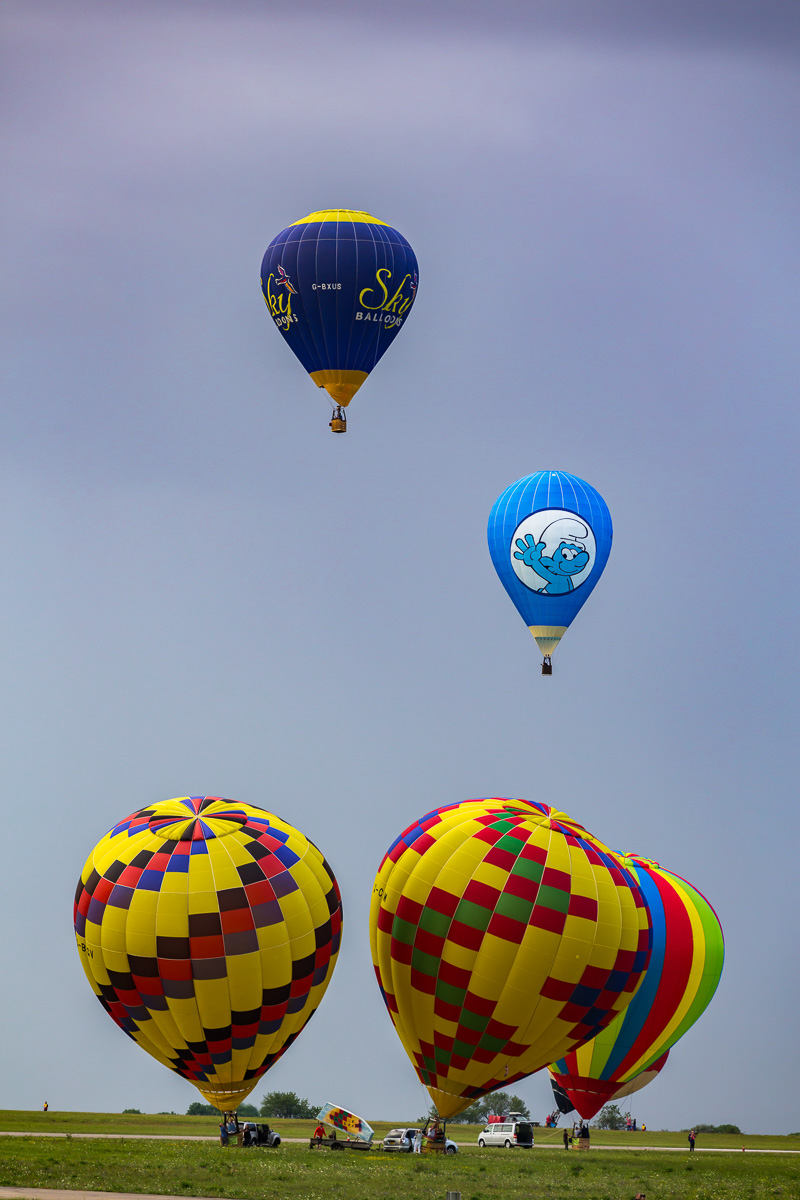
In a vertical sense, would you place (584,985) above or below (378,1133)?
above

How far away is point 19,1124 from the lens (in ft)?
149

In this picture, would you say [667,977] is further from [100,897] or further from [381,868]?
[100,897]

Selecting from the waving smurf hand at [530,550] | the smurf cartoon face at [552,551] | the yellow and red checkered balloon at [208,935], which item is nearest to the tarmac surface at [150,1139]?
the yellow and red checkered balloon at [208,935]

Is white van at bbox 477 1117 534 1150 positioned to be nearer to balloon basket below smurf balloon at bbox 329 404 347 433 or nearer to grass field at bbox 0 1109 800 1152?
grass field at bbox 0 1109 800 1152

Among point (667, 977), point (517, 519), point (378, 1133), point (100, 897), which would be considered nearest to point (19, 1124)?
point (378, 1133)

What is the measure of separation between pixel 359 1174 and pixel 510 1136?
11510 millimetres

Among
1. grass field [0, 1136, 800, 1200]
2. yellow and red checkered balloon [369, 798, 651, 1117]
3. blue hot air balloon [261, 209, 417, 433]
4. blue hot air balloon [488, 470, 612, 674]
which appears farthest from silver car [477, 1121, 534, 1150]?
blue hot air balloon [261, 209, 417, 433]

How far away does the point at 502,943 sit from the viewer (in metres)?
34.5

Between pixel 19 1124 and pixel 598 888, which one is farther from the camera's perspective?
pixel 19 1124

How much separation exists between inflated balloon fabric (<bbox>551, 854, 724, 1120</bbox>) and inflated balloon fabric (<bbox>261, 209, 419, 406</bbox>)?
14.4 metres

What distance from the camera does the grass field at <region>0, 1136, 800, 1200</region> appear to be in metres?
30.2

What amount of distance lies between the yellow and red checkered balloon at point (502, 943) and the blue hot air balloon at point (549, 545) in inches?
493

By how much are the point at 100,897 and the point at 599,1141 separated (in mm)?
22316

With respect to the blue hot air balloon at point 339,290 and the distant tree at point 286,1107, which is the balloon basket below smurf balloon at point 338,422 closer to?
the blue hot air balloon at point 339,290
